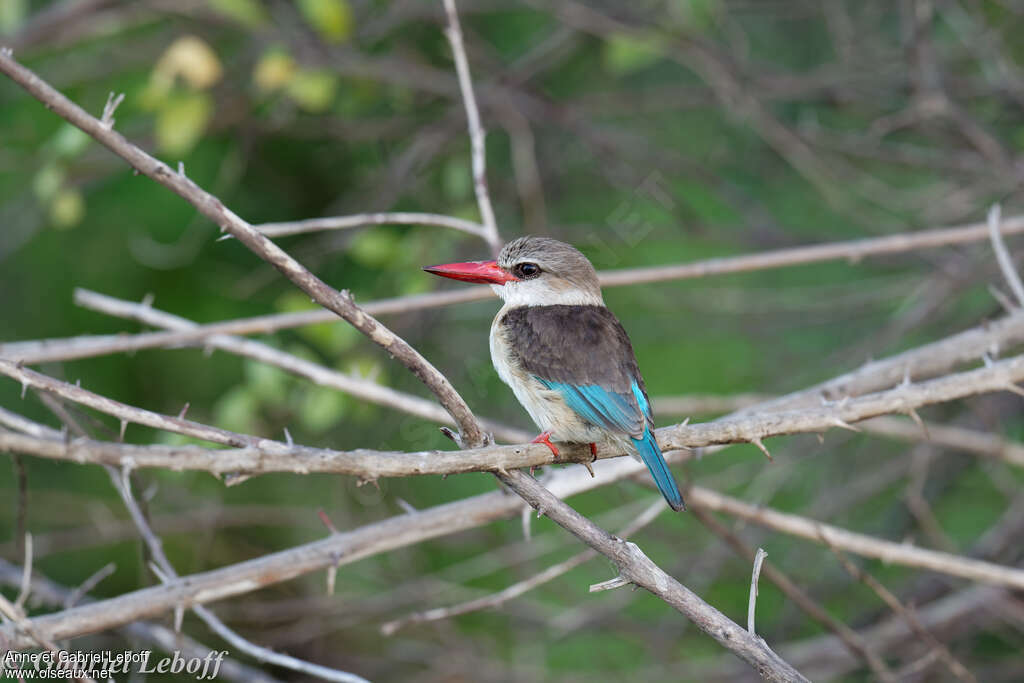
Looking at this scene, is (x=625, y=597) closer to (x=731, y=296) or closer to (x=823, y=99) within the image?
(x=731, y=296)

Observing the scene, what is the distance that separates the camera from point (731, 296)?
17.3 ft

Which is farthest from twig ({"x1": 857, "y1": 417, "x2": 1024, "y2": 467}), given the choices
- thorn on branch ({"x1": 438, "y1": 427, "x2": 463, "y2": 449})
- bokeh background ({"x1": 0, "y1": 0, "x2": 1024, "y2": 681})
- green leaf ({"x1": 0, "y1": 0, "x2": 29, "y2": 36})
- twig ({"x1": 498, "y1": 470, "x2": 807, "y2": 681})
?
green leaf ({"x1": 0, "y1": 0, "x2": 29, "y2": 36})

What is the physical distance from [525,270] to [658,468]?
1032 mm

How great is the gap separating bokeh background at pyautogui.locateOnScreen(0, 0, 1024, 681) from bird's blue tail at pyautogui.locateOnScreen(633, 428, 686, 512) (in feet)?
4.62

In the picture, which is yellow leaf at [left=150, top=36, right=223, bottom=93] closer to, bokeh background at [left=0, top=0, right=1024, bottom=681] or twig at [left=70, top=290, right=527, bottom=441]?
bokeh background at [left=0, top=0, right=1024, bottom=681]

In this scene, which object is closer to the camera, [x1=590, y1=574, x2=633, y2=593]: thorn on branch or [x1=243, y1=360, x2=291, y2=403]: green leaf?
[x1=590, y1=574, x2=633, y2=593]: thorn on branch

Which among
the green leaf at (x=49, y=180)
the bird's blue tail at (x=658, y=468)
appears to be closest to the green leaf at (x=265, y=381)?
the green leaf at (x=49, y=180)

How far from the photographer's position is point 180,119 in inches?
157

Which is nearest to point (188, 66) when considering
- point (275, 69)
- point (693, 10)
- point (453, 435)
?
point (275, 69)

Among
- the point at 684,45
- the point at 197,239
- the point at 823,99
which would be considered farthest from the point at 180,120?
the point at 823,99

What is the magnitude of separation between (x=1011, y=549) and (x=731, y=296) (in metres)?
1.72

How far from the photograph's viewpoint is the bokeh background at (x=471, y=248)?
4.25 m

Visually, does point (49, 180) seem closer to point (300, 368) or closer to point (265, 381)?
point (265, 381)

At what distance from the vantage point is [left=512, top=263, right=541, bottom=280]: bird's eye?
331 cm
